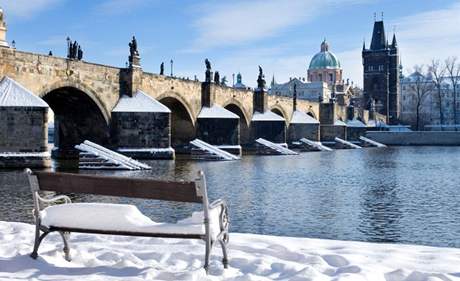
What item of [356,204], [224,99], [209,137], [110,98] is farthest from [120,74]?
[356,204]

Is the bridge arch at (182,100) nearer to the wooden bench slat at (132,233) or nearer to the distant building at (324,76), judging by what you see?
the wooden bench slat at (132,233)

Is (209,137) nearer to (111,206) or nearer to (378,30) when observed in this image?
(111,206)

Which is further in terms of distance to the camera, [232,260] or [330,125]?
[330,125]

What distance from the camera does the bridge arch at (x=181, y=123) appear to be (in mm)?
41219

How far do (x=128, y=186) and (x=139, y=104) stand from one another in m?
27.8

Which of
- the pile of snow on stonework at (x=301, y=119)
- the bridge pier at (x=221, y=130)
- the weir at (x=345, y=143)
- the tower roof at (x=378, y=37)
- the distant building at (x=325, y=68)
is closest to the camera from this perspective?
the bridge pier at (x=221, y=130)

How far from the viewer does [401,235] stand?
10.1 m

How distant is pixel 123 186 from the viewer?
597 centimetres

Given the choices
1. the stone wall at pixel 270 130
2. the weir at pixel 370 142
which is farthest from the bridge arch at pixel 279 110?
the weir at pixel 370 142

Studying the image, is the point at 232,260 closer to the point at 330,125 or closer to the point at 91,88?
the point at 91,88

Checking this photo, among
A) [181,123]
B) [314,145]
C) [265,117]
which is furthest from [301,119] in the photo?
[181,123]

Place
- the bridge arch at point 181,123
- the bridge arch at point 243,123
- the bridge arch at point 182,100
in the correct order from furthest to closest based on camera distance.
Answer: the bridge arch at point 243,123
the bridge arch at point 181,123
the bridge arch at point 182,100

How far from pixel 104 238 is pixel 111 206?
1.53 m

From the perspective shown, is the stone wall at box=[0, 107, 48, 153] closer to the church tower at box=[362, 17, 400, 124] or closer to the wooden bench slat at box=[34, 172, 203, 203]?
the wooden bench slat at box=[34, 172, 203, 203]
